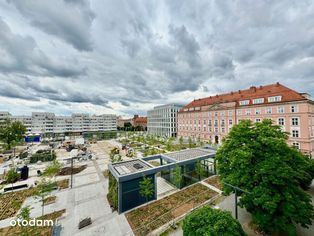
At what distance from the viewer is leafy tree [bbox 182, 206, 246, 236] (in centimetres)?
688

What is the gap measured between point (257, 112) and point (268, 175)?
108ft

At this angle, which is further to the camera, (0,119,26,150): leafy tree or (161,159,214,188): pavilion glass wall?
(0,119,26,150): leafy tree

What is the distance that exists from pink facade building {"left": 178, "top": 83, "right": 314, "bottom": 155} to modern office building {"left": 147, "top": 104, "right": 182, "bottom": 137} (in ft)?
34.1

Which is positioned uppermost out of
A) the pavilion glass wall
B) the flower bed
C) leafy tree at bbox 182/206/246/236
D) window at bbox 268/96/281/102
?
window at bbox 268/96/281/102

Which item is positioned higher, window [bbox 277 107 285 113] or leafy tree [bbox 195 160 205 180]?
window [bbox 277 107 285 113]

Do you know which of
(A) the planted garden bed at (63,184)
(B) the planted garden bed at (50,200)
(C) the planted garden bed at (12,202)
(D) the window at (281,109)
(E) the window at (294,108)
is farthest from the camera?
(D) the window at (281,109)

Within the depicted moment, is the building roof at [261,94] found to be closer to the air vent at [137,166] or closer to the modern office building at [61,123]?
the air vent at [137,166]

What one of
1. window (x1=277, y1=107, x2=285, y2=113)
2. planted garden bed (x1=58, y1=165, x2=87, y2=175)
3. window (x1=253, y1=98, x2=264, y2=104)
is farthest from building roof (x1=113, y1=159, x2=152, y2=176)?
window (x1=253, y1=98, x2=264, y2=104)

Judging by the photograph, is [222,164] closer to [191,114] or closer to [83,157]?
[83,157]

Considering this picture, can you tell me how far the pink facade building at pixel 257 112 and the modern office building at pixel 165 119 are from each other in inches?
409

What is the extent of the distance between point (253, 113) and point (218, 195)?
94.9 ft

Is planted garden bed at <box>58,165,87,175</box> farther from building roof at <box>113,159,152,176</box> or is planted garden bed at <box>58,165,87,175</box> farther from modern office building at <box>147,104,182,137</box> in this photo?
modern office building at <box>147,104,182,137</box>

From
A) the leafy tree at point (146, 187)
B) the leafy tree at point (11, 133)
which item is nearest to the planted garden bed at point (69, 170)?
the leafy tree at point (146, 187)

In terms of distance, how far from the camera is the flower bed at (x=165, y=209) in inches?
456
